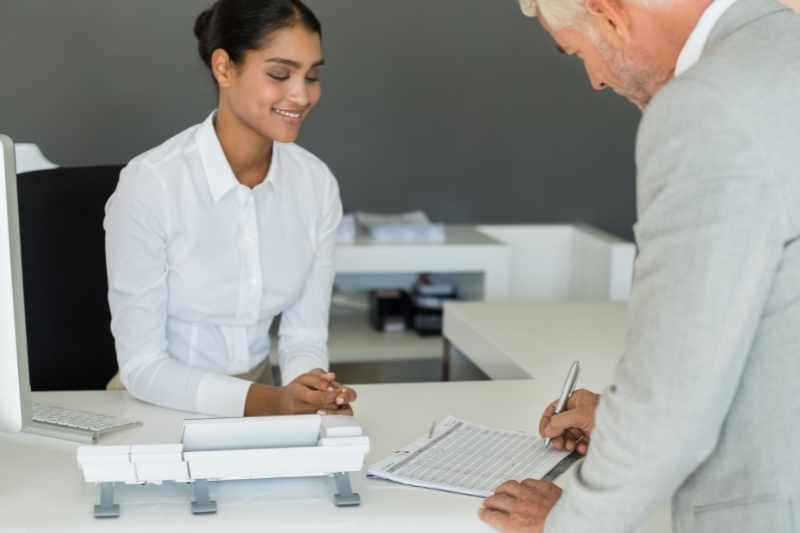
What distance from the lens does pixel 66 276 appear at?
9.09ft

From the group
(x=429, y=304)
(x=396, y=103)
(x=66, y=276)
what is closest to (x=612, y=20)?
(x=66, y=276)

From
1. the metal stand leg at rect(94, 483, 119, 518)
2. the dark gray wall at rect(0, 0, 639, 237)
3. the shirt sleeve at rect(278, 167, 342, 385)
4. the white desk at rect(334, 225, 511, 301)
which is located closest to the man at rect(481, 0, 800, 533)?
the metal stand leg at rect(94, 483, 119, 518)

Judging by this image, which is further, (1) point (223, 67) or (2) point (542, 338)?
(2) point (542, 338)

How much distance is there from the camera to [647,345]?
127 cm

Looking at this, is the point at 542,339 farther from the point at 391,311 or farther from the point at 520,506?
the point at 391,311

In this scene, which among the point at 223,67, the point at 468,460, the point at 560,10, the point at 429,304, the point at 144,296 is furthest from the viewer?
the point at 429,304

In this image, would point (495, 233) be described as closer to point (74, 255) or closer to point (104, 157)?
point (104, 157)

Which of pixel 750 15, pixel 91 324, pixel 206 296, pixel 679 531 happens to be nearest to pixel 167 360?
pixel 206 296

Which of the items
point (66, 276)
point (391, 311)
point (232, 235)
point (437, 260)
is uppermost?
point (232, 235)

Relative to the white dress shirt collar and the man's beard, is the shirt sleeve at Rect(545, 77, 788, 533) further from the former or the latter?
the white dress shirt collar

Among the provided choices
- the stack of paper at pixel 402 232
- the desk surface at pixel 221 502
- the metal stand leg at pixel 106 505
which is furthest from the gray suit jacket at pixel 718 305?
the stack of paper at pixel 402 232

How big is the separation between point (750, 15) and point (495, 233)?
314cm

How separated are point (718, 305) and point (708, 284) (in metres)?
0.03

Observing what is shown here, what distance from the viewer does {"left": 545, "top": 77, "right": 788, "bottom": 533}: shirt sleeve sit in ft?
3.90
